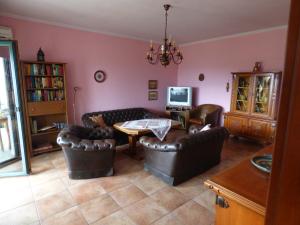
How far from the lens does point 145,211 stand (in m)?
2.28

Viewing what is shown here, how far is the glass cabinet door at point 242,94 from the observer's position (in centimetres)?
453

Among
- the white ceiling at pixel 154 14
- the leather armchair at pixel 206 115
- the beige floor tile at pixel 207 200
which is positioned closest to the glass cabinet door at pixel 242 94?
the leather armchair at pixel 206 115

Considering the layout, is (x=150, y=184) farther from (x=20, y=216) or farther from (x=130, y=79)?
(x=130, y=79)

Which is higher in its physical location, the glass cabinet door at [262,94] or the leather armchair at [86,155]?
the glass cabinet door at [262,94]

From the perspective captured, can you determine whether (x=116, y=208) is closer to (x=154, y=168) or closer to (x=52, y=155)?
(x=154, y=168)

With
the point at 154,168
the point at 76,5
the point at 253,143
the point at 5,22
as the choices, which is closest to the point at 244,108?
the point at 253,143

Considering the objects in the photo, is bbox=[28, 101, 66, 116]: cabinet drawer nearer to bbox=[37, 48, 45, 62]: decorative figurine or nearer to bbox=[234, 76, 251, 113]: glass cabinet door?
bbox=[37, 48, 45, 62]: decorative figurine

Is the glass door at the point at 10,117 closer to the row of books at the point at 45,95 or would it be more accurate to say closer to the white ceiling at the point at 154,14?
the row of books at the point at 45,95

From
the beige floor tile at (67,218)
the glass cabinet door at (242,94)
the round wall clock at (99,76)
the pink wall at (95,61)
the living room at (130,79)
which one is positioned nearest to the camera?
the beige floor tile at (67,218)

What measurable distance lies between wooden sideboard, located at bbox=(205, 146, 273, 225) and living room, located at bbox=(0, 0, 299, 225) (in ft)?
0.06

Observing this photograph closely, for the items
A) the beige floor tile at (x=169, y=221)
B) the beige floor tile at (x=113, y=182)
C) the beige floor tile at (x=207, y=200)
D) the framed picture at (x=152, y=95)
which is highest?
the framed picture at (x=152, y=95)

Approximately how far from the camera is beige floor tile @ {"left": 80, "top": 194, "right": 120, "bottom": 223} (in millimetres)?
2188

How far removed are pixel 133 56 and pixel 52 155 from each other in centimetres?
333

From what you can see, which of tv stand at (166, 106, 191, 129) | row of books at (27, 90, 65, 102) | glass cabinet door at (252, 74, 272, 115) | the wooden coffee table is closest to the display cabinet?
glass cabinet door at (252, 74, 272, 115)
